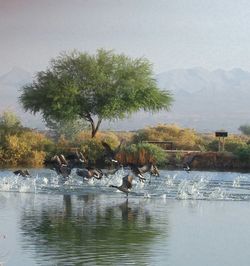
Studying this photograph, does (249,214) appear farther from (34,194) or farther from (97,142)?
(97,142)

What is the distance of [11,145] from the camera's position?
57.3 m

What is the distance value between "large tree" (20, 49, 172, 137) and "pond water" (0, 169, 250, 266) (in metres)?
30.9

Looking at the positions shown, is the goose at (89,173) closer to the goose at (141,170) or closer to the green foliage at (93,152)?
the goose at (141,170)

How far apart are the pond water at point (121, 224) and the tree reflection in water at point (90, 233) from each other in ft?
0.07

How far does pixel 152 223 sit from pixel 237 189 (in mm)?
14328

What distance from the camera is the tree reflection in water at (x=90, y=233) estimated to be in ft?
62.6

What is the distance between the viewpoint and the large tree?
69562 mm

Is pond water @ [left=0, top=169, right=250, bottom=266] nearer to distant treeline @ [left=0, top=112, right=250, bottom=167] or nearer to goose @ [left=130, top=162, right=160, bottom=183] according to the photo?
goose @ [left=130, top=162, right=160, bottom=183]

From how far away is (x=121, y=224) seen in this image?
24734 mm

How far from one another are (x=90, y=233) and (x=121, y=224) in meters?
2.26

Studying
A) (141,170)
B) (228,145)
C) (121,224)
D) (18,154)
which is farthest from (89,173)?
(228,145)

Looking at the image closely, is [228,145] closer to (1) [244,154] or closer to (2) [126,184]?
(1) [244,154]

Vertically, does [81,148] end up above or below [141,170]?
above

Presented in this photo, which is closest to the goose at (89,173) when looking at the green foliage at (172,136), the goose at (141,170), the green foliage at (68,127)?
the goose at (141,170)
